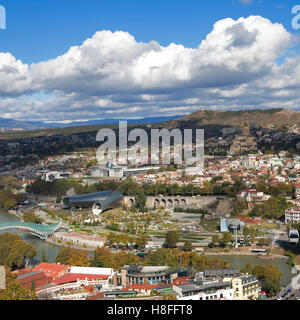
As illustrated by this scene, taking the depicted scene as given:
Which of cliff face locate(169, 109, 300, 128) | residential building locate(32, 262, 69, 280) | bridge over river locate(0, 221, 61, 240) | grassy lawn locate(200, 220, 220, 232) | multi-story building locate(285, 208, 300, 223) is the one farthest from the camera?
cliff face locate(169, 109, 300, 128)

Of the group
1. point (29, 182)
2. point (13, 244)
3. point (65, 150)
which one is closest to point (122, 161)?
point (29, 182)

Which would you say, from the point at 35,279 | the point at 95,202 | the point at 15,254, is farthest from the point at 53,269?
the point at 95,202

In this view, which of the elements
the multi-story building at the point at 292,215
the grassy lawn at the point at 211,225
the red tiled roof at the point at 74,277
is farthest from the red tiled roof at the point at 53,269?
the multi-story building at the point at 292,215

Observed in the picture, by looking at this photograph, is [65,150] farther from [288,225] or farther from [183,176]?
[288,225]

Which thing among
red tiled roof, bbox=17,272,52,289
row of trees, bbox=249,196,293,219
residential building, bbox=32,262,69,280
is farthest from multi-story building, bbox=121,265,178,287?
row of trees, bbox=249,196,293,219

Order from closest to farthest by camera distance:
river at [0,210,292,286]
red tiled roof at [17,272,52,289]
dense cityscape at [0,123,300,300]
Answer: dense cityscape at [0,123,300,300] → red tiled roof at [17,272,52,289] → river at [0,210,292,286]

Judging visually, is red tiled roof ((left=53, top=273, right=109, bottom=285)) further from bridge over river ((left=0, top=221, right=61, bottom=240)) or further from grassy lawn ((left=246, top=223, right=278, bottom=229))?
grassy lawn ((left=246, top=223, right=278, bottom=229))
